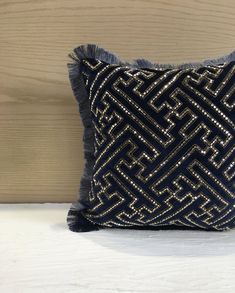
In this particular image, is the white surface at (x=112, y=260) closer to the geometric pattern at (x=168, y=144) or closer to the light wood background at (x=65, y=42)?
the geometric pattern at (x=168, y=144)

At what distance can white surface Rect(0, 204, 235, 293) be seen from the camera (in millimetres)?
700

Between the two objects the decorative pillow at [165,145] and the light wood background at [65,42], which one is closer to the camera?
the decorative pillow at [165,145]

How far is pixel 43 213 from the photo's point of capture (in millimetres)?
1002

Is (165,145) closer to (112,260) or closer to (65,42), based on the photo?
(112,260)

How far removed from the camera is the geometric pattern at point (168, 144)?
0.79 m

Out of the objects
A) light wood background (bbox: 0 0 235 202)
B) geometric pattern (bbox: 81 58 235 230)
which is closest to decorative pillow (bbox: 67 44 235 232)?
geometric pattern (bbox: 81 58 235 230)

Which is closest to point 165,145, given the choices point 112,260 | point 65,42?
point 112,260

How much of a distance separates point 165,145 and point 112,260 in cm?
23

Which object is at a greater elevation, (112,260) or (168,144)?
(168,144)

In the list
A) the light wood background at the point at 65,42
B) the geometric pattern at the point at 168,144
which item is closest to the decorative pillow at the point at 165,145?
the geometric pattern at the point at 168,144

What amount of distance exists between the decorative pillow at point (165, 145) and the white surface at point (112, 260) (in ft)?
0.13

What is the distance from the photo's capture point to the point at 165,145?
31.2 inches

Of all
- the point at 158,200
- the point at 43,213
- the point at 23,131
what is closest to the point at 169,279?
the point at 158,200

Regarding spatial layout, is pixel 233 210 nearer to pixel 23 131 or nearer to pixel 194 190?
pixel 194 190
